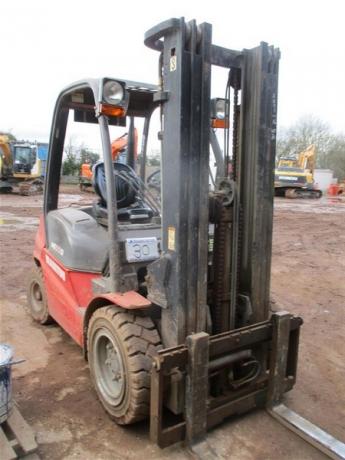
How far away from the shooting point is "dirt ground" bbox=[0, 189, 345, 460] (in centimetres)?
270

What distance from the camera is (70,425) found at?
2965 mm

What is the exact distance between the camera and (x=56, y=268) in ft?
13.1

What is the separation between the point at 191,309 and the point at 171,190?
757mm

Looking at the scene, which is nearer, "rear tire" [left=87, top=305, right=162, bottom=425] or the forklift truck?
the forklift truck

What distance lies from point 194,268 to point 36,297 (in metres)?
2.76

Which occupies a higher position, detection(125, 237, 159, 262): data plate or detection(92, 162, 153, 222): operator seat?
detection(92, 162, 153, 222): operator seat

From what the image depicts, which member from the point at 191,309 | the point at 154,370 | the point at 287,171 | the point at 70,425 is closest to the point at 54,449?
the point at 70,425

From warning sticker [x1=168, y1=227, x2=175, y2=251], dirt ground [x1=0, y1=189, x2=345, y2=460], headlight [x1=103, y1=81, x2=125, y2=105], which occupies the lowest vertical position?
dirt ground [x1=0, y1=189, x2=345, y2=460]

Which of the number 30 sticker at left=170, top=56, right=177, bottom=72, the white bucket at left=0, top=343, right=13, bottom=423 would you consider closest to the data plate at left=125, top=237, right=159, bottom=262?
the white bucket at left=0, top=343, right=13, bottom=423

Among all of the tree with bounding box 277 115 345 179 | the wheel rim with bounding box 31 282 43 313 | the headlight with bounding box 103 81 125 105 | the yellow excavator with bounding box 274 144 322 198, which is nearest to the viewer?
the headlight with bounding box 103 81 125 105

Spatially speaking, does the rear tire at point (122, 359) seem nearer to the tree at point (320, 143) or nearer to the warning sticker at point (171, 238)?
the warning sticker at point (171, 238)

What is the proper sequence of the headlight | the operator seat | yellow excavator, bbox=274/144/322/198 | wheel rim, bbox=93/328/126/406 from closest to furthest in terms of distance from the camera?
the headlight → wheel rim, bbox=93/328/126/406 → the operator seat → yellow excavator, bbox=274/144/322/198

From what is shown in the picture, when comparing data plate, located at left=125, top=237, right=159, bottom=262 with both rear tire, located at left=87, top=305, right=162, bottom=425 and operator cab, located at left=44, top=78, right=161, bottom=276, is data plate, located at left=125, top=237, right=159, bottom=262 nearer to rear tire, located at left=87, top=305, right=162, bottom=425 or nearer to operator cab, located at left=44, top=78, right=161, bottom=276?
operator cab, located at left=44, top=78, right=161, bottom=276

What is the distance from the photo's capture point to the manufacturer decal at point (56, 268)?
384 centimetres
